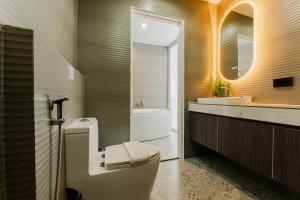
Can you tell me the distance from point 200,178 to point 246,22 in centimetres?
218

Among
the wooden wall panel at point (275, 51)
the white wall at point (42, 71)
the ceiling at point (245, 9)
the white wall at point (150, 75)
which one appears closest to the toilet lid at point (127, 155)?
the white wall at point (42, 71)

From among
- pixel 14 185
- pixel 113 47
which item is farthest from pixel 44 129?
pixel 113 47

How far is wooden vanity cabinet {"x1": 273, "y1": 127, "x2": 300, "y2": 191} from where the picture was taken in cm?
117

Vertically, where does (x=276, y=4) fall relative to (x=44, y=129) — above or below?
above

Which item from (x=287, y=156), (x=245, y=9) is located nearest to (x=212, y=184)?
(x=287, y=156)

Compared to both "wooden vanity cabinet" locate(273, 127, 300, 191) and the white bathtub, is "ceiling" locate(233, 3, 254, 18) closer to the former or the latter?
"wooden vanity cabinet" locate(273, 127, 300, 191)

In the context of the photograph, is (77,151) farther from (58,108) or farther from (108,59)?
(108,59)

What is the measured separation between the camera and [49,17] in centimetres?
105

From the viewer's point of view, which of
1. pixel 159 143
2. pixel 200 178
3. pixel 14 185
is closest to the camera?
pixel 14 185

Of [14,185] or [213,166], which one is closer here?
[14,185]

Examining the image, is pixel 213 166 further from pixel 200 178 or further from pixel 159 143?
pixel 159 143

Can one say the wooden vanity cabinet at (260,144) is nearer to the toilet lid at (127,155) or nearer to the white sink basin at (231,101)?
the white sink basin at (231,101)

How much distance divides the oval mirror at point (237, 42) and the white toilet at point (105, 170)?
1826 millimetres

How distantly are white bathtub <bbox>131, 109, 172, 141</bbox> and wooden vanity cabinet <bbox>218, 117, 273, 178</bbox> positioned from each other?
1.80 meters
